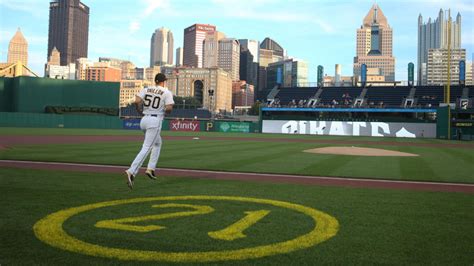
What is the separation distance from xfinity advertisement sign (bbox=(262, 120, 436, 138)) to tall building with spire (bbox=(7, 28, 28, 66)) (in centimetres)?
13051

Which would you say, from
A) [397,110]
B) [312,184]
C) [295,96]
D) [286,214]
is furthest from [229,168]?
[295,96]

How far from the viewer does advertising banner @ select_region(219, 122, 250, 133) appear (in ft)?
196

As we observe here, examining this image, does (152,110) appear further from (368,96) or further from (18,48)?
(18,48)

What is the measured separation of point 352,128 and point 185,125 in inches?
976

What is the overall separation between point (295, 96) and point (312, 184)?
64146mm

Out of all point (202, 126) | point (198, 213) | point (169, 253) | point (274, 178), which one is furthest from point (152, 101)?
point (202, 126)

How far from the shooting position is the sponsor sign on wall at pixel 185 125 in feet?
196

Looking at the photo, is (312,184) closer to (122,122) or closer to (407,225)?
(407,225)

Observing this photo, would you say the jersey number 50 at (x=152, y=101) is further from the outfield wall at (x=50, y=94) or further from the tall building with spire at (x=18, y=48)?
the tall building with spire at (x=18, y=48)

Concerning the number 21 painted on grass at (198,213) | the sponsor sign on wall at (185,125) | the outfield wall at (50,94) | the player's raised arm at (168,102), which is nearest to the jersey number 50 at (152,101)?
the player's raised arm at (168,102)

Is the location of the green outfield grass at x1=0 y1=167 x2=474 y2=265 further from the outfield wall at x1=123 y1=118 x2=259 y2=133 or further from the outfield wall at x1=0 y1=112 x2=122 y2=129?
the outfield wall at x1=0 y1=112 x2=122 y2=129

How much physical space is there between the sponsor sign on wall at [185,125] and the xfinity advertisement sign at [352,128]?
10.6 metres

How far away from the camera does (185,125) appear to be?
6003 cm

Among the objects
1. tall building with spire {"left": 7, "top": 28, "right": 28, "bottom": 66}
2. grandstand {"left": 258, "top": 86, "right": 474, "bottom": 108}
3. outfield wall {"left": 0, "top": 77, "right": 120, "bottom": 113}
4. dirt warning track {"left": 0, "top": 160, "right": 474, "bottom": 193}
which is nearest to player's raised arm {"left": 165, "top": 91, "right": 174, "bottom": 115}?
dirt warning track {"left": 0, "top": 160, "right": 474, "bottom": 193}
